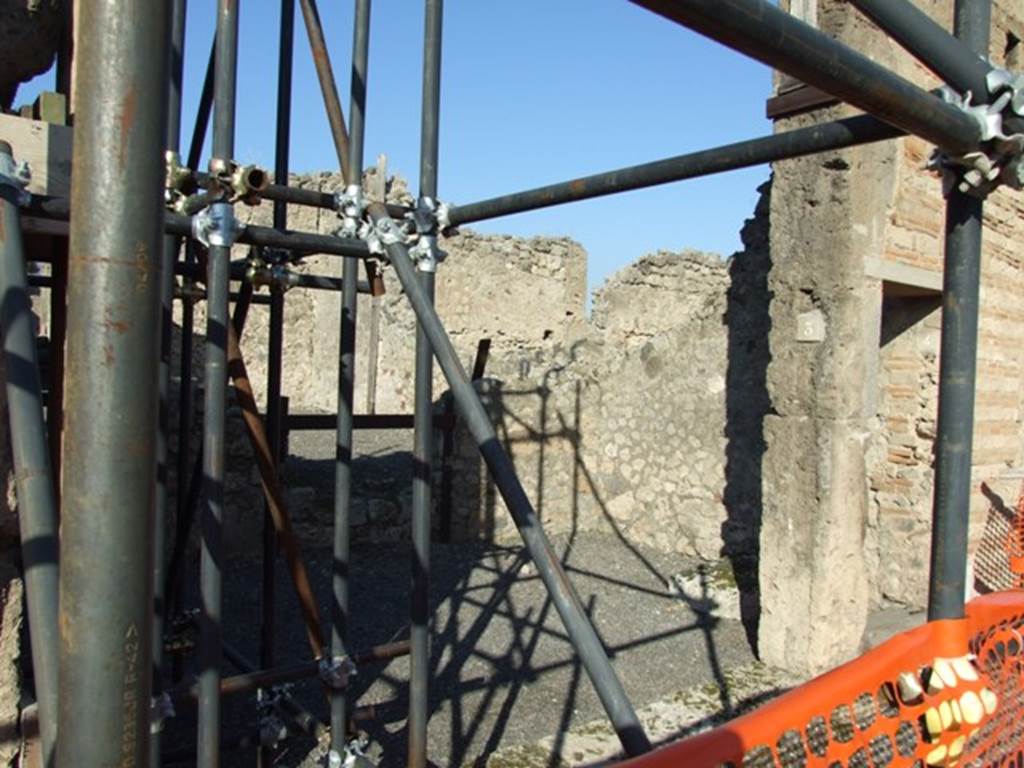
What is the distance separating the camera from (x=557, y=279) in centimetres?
1708

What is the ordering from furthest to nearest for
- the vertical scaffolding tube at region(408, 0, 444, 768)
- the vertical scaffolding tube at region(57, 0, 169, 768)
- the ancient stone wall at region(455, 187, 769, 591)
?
the ancient stone wall at region(455, 187, 769, 591), the vertical scaffolding tube at region(408, 0, 444, 768), the vertical scaffolding tube at region(57, 0, 169, 768)

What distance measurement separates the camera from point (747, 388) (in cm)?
764

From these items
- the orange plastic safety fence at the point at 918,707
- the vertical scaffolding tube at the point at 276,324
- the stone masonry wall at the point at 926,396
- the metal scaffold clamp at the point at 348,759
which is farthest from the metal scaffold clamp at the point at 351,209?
the stone masonry wall at the point at 926,396

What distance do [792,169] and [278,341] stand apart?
3.62 m

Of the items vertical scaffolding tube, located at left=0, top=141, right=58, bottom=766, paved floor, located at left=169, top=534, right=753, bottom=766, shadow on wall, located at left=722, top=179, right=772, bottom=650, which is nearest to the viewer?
vertical scaffolding tube, located at left=0, top=141, right=58, bottom=766

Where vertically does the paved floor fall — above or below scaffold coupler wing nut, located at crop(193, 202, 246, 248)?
below

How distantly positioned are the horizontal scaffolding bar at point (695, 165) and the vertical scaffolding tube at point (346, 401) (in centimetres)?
40

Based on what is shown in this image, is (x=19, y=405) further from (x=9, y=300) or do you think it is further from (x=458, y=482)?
(x=458, y=482)

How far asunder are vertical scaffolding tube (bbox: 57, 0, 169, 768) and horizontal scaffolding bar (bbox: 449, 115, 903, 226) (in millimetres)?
1344

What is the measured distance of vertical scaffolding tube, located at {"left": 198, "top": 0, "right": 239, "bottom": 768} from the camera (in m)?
2.13

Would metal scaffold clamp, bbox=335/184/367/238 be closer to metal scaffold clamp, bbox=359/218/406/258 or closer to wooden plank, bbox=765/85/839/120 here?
metal scaffold clamp, bbox=359/218/406/258

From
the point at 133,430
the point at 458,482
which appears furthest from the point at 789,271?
the point at 133,430

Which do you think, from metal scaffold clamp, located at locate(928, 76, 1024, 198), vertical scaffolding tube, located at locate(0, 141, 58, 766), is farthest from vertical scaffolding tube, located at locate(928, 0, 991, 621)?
vertical scaffolding tube, located at locate(0, 141, 58, 766)

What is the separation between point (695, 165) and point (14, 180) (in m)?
1.44
